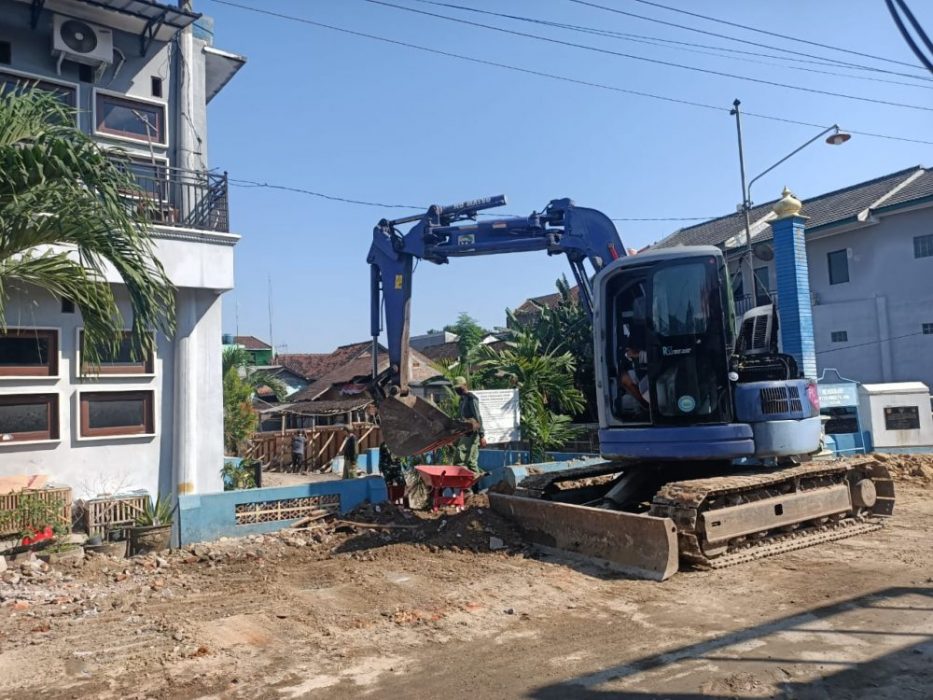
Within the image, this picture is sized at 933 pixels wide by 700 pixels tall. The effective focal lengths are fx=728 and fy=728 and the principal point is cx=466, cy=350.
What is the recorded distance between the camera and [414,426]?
9969mm

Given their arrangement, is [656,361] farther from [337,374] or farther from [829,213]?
[337,374]

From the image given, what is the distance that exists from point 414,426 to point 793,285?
27.1 ft

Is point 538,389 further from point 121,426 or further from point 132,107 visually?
point 132,107

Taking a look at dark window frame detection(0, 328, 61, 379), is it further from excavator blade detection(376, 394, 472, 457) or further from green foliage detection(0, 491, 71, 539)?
excavator blade detection(376, 394, 472, 457)

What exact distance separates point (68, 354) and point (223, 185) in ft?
11.6

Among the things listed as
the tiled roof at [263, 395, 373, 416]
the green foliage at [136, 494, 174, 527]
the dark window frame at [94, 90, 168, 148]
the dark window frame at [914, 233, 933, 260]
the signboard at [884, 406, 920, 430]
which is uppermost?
the dark window frame at [94, 90, 168, 148]

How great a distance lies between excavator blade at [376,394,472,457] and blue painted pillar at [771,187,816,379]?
24.4 feet

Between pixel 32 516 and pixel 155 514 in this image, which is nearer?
pixel 32 516

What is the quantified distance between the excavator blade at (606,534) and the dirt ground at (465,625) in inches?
8.0

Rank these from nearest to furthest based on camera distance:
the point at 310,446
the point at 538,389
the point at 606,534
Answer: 1. the point at 606,534
2. the point at 538,389
3. the point at 310,446

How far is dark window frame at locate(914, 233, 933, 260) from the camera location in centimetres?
2262

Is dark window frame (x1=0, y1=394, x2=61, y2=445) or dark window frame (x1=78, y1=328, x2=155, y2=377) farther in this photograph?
dark window frame (x1=78, y1=328, x2=155, y2=377)

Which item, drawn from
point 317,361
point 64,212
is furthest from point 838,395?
point 317,361

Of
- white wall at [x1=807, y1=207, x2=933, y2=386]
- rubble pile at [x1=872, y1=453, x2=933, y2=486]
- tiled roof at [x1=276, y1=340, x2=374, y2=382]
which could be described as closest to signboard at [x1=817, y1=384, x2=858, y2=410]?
rubble pile at [x1=872, y1=453, x2=933, y2=486]
